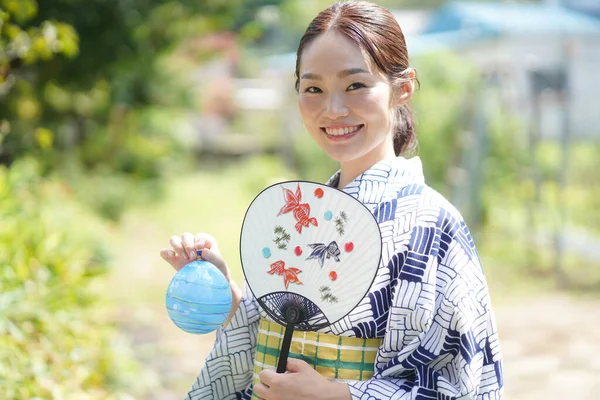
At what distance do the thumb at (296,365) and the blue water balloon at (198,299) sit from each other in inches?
6.7

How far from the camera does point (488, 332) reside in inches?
54.6

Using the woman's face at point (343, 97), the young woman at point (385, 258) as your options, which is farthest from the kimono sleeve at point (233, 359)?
the woman's face at point (343, 97)

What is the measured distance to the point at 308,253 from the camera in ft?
4.60

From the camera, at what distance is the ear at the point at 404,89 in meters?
1.51

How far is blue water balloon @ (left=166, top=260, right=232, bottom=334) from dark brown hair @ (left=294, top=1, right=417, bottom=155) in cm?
42

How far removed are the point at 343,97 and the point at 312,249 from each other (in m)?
0.29

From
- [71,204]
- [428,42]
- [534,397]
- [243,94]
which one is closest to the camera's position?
[534,397]

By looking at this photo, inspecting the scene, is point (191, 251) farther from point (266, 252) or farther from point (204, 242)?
point (266, 252)

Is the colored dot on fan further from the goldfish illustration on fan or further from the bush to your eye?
the bush

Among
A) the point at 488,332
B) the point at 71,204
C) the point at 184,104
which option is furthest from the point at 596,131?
the point at 488,332

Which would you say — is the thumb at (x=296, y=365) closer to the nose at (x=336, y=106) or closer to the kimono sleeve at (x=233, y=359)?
the kimono sleeve at (x=233, y=359)

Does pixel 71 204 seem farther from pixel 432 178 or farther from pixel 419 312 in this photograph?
pixel 419 312

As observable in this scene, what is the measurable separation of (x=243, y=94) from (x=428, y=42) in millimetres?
8883

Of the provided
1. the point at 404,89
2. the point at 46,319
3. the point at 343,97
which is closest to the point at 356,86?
the point at 343,97
